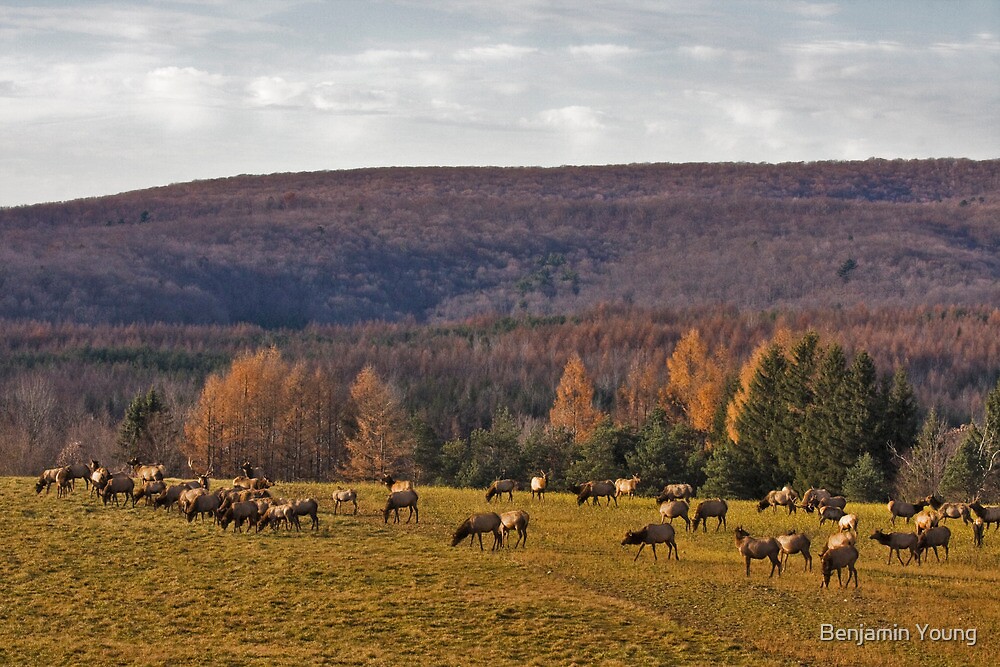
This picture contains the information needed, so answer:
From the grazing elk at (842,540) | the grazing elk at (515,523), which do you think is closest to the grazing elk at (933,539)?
the grazing elk at (842,540)

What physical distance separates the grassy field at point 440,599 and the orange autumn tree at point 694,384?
7104 centimetres

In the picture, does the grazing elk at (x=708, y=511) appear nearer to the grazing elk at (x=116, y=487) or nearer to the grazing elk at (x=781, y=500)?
the grazing elk at (x=781, y=500)

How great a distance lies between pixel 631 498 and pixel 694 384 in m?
75.4

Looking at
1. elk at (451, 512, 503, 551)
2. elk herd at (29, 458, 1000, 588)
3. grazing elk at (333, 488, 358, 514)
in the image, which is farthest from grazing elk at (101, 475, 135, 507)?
elk at (451, 512, 503, 551)

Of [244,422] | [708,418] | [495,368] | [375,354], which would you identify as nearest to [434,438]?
[244,422]

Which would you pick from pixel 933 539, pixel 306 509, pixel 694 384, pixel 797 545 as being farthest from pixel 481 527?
pixel 694 384

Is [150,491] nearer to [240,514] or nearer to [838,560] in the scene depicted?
[240,514]

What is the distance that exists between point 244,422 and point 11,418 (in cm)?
3606

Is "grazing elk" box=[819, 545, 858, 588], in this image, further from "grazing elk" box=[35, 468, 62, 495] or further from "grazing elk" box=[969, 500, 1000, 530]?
"grazing elk" box=[35, 468, 62, 495]

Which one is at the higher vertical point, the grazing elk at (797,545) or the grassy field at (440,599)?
the grazing elk at (797,545)

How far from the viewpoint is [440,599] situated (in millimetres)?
31562

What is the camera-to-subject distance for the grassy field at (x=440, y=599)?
27.9 metres

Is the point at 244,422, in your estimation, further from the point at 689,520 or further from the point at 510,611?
the point at 510,611

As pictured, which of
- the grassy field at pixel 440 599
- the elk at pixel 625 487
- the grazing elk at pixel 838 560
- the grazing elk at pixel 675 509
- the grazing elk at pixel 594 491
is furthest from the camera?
the elk at pixel 625 487
